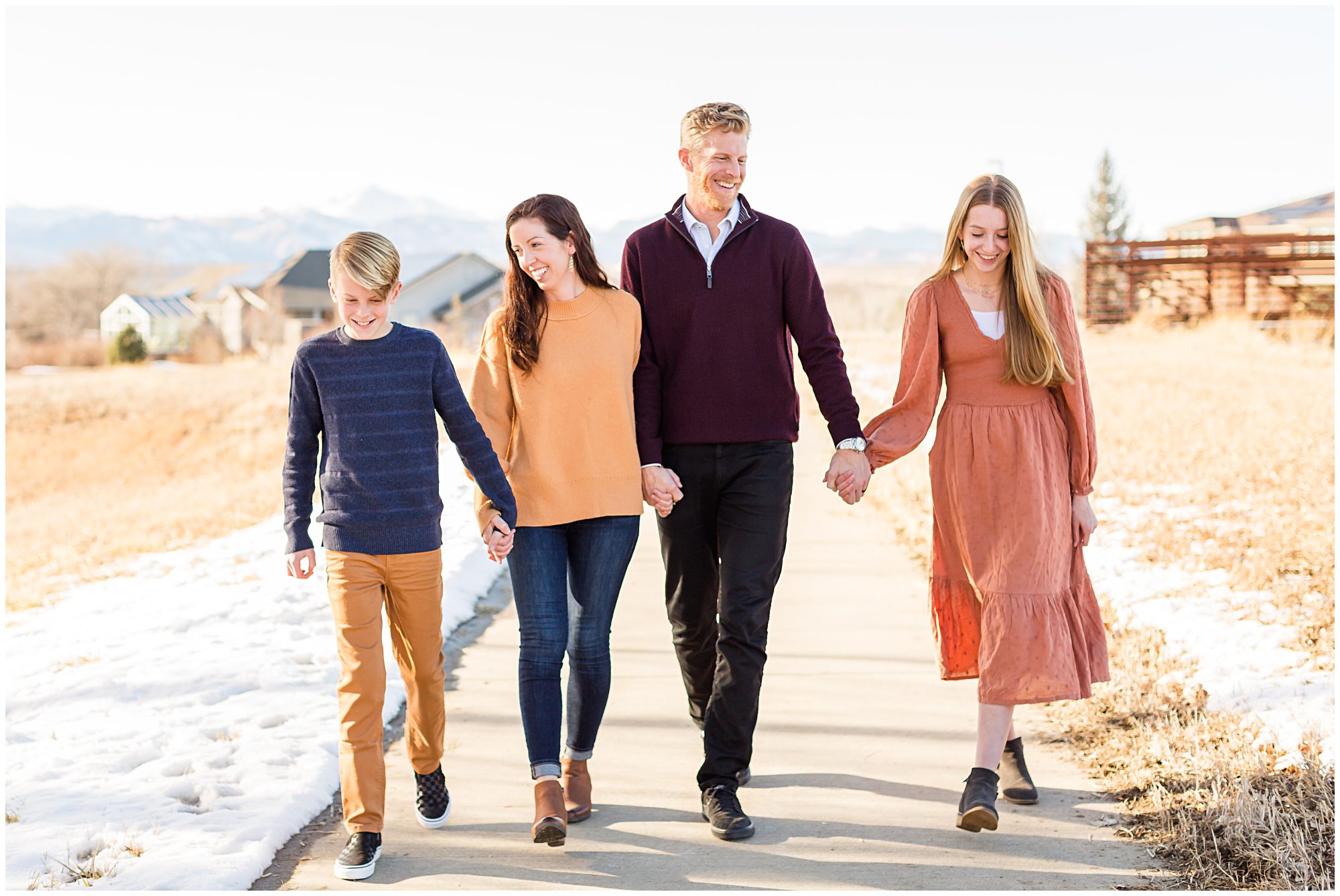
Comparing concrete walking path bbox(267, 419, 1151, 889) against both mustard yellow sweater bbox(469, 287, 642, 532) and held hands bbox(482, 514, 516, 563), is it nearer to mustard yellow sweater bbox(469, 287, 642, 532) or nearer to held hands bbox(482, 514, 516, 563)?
held hands bbox(482, 514, 516, 563)

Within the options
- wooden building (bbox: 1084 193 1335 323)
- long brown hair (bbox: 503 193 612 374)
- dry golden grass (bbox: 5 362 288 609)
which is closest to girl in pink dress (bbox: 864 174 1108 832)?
long brown hair (bbox: 503 193 612 374)

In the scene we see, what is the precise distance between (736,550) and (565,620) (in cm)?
61

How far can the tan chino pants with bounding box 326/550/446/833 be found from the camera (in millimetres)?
3590

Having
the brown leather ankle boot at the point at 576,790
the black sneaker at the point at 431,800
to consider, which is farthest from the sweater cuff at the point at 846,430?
the black sneaker at the point at 431,800

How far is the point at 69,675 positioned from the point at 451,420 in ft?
10.9

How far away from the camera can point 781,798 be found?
13.2 feet

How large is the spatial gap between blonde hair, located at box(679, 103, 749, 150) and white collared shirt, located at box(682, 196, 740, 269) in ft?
0.79

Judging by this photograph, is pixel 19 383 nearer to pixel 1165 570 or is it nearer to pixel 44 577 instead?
pixel 44 577

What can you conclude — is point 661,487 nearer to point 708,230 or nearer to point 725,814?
point 708,230

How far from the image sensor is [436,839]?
3734 millimetres

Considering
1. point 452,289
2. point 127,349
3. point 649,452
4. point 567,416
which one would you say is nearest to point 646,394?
point 649,452

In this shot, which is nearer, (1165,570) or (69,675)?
(69,675)

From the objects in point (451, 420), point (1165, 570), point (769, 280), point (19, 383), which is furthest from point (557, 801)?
point (19, 383)

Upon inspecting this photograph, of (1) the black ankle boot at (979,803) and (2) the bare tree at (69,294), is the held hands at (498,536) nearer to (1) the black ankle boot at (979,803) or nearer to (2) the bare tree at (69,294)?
(1) the black ankle boot at (979,803)
